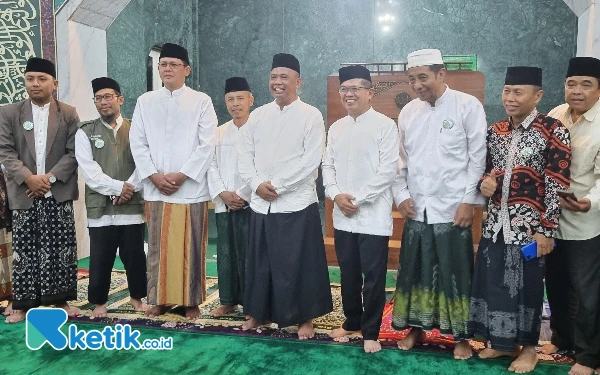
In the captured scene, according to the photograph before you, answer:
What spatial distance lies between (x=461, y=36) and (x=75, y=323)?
255 inches

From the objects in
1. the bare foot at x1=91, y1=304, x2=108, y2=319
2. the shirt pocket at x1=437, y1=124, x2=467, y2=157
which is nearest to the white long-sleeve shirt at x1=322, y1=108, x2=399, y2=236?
the shirt pocket at x1=437, y1=124, x2=467, y2=157

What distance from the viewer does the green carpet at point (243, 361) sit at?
2758 millimetres

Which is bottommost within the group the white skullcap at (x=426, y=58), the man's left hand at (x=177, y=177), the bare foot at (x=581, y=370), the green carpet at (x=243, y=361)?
the green carpet at (x=243, y=361)

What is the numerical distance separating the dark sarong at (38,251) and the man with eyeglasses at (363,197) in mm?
1923

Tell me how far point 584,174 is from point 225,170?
2.25 metres

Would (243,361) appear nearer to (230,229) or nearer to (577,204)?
(230,229)

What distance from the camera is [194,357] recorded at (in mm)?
2945

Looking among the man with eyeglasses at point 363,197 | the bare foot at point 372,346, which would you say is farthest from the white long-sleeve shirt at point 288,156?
the bare foot at point 372,346

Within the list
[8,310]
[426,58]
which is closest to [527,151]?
[426,58]

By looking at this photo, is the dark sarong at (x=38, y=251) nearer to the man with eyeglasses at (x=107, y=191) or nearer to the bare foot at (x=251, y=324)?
the man with eyeglasses at (x=107, y=191)

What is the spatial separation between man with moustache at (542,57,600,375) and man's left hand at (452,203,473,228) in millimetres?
448

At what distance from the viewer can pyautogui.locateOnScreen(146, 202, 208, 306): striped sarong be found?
3.51 metres

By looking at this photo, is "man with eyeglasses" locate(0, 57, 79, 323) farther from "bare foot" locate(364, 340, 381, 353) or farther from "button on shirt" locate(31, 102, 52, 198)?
"bare foot" locate(364, 340, 381, 353)

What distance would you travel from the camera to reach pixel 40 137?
362cm
